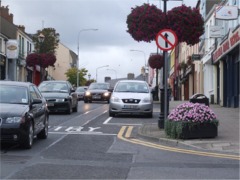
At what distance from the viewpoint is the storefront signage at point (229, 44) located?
23.5 metres

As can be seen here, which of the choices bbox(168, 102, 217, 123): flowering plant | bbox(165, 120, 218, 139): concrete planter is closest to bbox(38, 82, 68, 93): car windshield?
bbox(168, 102, 217, 123): flowering plant

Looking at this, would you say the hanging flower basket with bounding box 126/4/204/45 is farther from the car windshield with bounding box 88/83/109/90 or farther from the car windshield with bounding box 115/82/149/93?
the car windshield with bounding box 88/83/109/90

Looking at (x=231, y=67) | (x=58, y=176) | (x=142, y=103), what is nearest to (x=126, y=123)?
(x=142, y=103)

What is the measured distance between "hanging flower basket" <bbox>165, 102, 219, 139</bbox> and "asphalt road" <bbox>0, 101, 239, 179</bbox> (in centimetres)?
80

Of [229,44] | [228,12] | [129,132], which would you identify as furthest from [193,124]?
[229,44]

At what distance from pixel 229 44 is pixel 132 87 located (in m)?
7.11

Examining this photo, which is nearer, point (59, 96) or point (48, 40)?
point (59, 96)

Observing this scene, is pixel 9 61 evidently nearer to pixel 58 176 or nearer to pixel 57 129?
pixel 57 129

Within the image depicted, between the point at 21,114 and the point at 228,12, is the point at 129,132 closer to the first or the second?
the point at 21,114

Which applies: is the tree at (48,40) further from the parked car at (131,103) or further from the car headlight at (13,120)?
the car headlight at (13,120)

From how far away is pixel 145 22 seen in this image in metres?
15.4

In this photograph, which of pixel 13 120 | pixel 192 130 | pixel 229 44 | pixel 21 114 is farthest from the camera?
pixel 229 44

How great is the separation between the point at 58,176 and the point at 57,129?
744 cm

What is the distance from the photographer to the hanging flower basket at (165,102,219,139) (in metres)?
12.2
